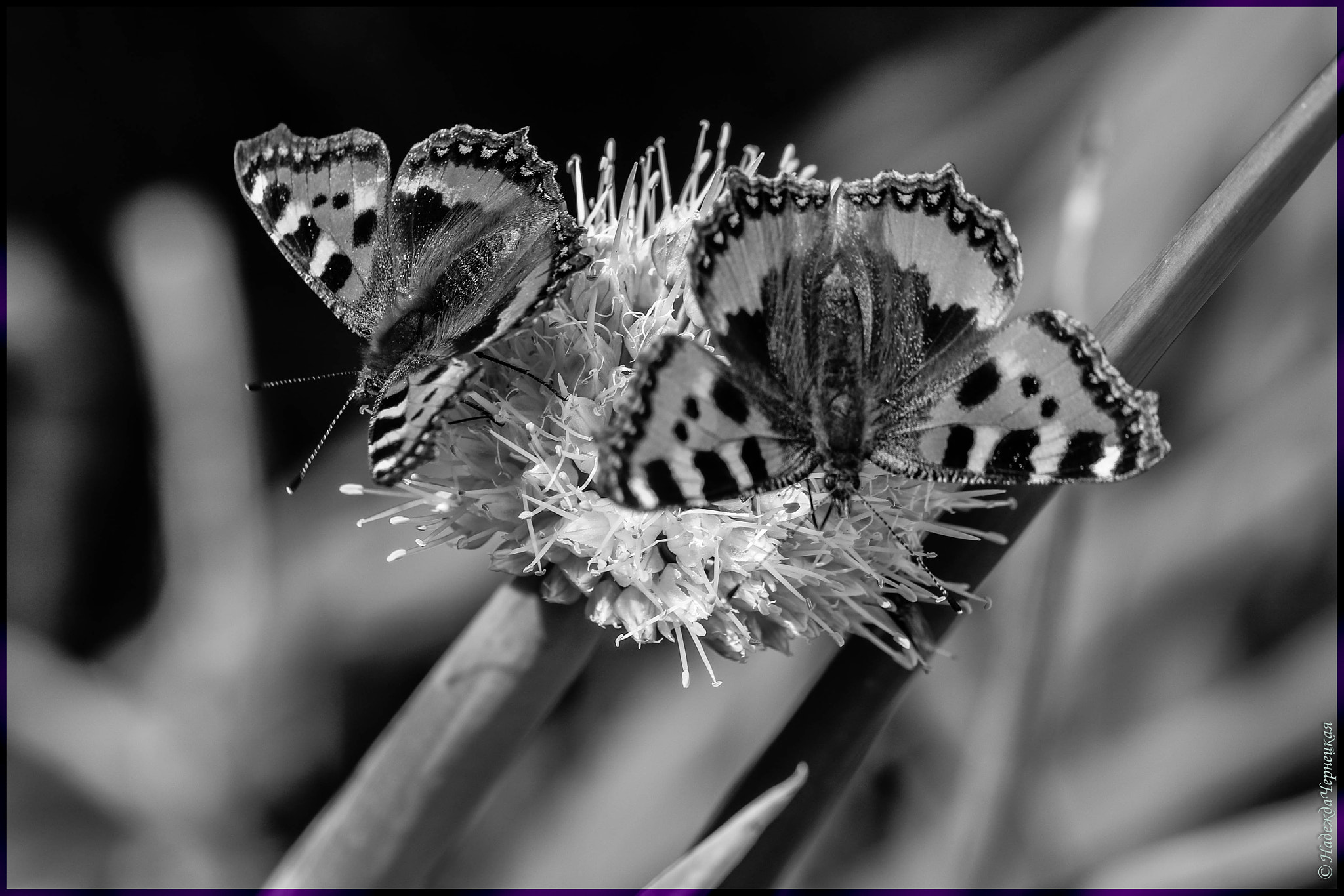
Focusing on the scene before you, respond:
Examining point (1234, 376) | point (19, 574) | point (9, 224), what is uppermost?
point (1234, 376)

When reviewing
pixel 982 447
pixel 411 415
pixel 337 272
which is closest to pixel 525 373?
pixel 411 415

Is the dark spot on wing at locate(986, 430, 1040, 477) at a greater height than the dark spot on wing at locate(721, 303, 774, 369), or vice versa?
the dark spot on wing at locate(986, 430, 1040, 477)

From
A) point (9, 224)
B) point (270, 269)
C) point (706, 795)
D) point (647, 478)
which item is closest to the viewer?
point (647, 478)

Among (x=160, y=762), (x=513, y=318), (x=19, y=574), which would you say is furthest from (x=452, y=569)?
(x=513, y=318)

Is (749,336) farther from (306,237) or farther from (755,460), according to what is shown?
(306,237)

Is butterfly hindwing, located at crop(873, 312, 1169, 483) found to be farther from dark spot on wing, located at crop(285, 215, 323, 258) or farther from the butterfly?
dark spot on wing, located at crop(285, 215, 323, 258)

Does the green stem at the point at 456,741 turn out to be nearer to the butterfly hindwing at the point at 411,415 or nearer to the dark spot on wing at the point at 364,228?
the butterfly hindwing at the point at 411,415

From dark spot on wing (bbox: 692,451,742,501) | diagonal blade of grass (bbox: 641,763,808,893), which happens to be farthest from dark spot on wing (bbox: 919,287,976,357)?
diagonal blade of grass (bbox: 641,763,808,893)

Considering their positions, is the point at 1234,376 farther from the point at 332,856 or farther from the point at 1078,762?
the point at 332,856
